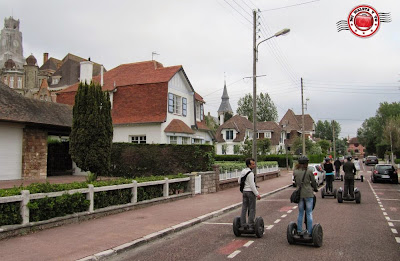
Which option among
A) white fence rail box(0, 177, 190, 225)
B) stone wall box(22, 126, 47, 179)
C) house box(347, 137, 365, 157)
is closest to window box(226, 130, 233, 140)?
stone wall box(22, 126, 47, 179)

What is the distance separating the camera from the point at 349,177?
557 inches

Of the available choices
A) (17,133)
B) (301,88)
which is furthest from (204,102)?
(17,133)

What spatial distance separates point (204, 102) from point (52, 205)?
24.0 meters

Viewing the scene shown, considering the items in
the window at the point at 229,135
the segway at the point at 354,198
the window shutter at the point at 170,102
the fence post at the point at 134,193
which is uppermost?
the window shutter at the point at 170,102

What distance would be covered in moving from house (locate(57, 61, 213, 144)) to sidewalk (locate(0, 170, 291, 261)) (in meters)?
13.5

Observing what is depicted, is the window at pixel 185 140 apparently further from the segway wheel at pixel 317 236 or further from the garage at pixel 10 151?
the segway wheel at pixel 317 236

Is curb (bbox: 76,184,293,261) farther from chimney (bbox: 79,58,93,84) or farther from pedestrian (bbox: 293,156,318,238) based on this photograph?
chimney (bbox: 79,58,93,84)

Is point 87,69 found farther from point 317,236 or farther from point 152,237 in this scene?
point 317,236

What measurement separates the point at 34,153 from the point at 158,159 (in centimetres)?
661

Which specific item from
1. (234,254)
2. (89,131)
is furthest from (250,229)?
(89,131)

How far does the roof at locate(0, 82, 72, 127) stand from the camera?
1748 cm

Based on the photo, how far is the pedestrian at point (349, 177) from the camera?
14.1m

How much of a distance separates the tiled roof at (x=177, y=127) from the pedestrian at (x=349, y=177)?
45.1ft

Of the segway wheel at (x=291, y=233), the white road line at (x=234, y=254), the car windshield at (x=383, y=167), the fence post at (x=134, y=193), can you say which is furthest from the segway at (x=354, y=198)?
the car windshield at (x=383, y=167)
